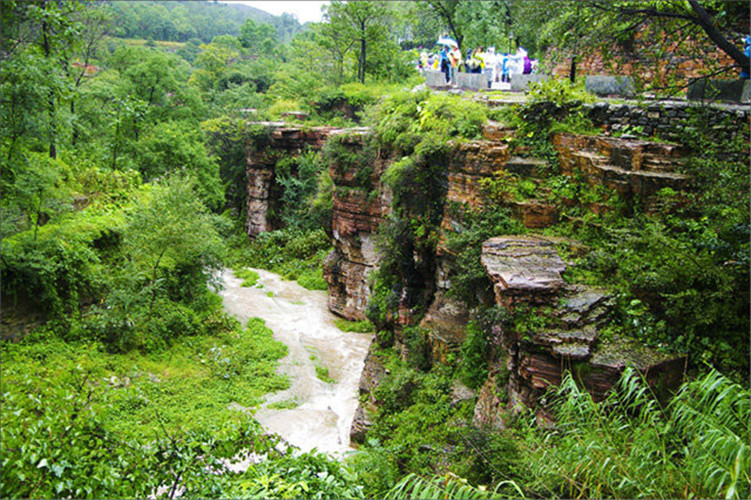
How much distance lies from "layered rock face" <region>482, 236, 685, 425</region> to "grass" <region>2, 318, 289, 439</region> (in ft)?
20.5

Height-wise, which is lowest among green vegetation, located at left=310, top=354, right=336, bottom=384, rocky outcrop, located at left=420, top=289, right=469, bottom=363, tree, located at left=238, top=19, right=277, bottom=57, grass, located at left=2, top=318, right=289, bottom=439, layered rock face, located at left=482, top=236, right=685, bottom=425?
green vegetation, located at left=310, top=354, right=336, bottom=384

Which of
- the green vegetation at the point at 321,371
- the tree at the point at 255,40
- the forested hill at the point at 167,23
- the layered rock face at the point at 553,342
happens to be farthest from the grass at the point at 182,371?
the tree at the point at 255,40

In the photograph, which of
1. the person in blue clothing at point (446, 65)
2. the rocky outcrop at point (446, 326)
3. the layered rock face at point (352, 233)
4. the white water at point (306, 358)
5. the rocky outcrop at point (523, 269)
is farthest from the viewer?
the person in blue clothing at point (446, 65)

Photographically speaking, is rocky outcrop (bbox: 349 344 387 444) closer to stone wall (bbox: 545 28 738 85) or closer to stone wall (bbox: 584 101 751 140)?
stone wall (bbox: 584 101 751 140)

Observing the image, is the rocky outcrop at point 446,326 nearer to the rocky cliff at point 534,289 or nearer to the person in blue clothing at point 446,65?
the rocky cliff at point 534,289

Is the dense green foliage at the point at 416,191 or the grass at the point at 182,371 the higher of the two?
the dense green foliage at the point at 416,191

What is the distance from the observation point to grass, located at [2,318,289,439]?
1196cm

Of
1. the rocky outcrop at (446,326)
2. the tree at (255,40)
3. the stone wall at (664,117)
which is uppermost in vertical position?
the tree at (255,40)

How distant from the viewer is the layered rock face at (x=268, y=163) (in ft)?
90.6

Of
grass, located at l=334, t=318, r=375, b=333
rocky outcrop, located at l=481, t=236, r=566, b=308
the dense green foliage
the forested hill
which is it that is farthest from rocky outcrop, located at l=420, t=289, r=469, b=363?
the forested hill

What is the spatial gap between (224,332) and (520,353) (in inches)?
482

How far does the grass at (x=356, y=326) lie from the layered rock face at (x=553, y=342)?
11394 millimetres

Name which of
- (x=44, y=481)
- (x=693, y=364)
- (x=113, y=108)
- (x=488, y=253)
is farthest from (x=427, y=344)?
(x=113, y=108)

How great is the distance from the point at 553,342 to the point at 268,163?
76.1 ft
